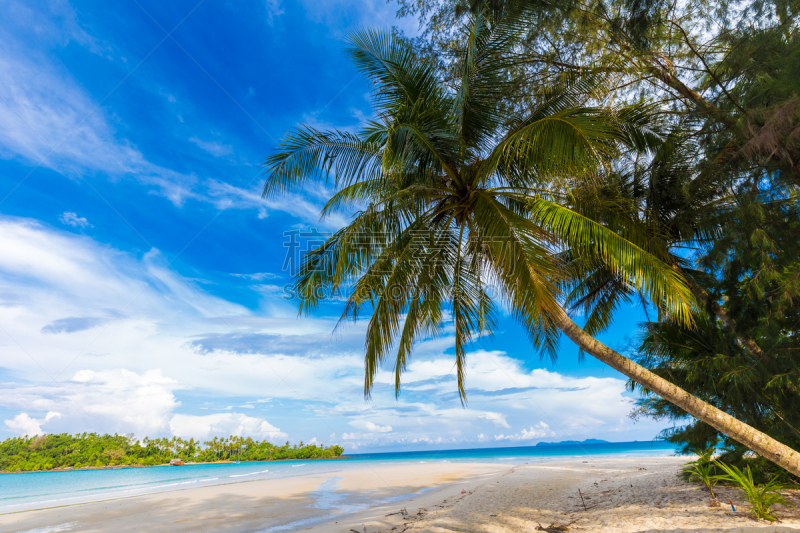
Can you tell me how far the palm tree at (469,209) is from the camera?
417 centimetres

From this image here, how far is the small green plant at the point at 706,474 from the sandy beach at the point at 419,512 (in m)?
0.17

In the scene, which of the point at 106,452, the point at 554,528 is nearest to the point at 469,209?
the point at 554,528

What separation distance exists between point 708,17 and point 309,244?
697 centimetres

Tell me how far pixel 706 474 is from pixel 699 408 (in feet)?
8.79

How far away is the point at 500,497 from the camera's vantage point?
817 centimetres

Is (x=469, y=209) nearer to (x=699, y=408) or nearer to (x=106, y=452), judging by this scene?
(x=699, y=408)

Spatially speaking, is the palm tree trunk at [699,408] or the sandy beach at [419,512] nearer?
the palm tree trunk at [699,408]

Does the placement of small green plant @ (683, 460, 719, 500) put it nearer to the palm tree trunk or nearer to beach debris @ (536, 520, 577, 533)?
the palm tree trunk

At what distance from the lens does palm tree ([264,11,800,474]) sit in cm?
417

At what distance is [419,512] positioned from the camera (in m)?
7.23

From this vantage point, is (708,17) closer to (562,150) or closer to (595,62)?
(595,62)

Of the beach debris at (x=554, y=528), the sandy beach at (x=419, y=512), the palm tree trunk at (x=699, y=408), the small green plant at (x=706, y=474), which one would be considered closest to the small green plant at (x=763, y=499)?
the sandy beach at (x=419, y=512)

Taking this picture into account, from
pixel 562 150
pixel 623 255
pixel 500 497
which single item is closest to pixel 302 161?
pixel 562 150

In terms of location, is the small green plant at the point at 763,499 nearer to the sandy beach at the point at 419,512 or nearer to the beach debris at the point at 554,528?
the sandy beach at the point at 419,512
